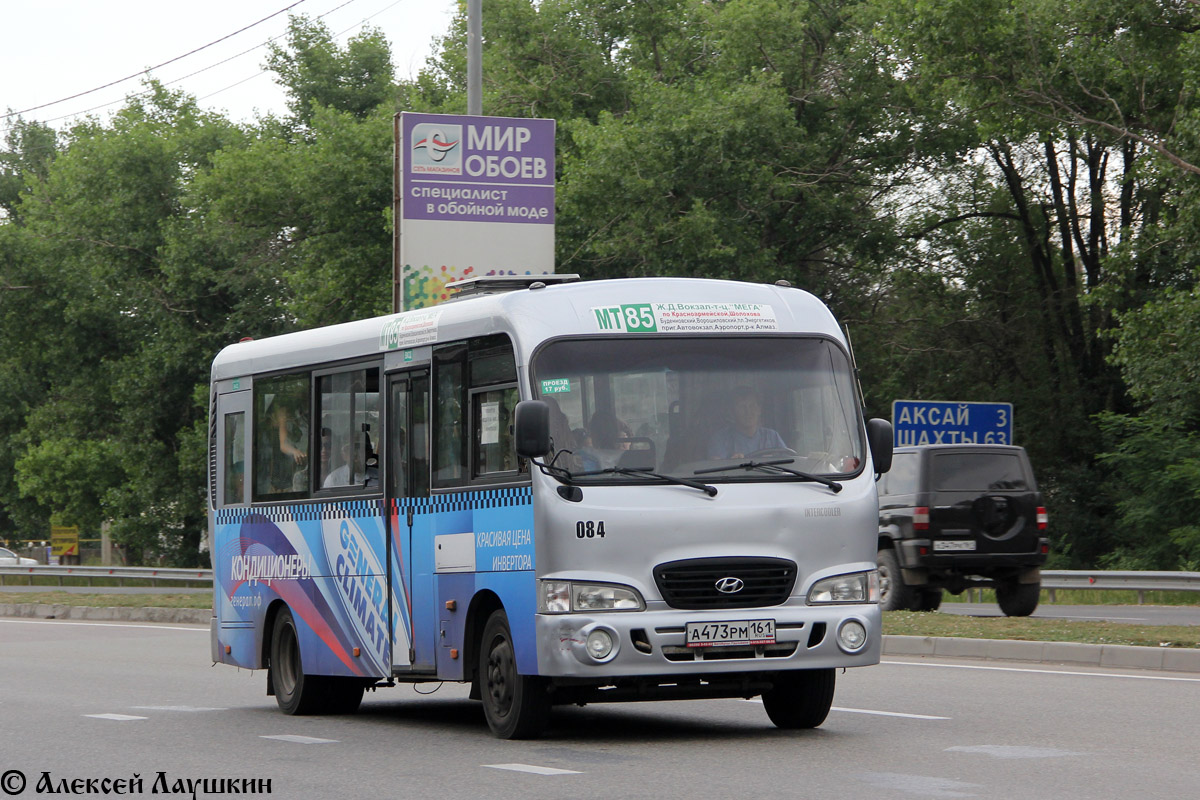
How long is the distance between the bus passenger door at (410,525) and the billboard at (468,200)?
10052 mm

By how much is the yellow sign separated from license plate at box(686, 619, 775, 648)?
55971mm

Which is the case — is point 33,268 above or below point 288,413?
above

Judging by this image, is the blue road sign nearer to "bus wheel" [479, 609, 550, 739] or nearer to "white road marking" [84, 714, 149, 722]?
"white road marking" [84, 714, 149, 722]

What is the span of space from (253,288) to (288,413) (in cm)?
3532

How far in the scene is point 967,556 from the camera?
21.0m

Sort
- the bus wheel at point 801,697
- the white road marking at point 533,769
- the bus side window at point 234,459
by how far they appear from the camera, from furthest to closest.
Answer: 1. the bus side window at point 234,459
2. the bus wheel at point 801,697
3. the white road marking at point 533,769

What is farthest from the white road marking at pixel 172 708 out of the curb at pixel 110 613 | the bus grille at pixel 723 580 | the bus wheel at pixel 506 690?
the curb at pixel 110 613

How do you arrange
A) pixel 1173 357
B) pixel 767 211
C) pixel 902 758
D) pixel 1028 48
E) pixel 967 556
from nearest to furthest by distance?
pixel 902 758 → pixel 967 556 → pixel 1173 357 → pixel 1028 48 → pixel 767 211

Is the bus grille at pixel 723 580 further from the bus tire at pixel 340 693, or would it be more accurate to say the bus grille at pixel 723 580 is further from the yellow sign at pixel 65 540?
the yellow sign at pixel 65 540

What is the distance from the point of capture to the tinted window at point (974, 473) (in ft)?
69.6

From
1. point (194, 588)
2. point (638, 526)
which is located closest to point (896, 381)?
point (194, 588)

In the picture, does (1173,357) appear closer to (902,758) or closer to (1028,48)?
(1028,48)

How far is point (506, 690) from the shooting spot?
33.6ft

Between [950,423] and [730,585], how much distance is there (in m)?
13.5
